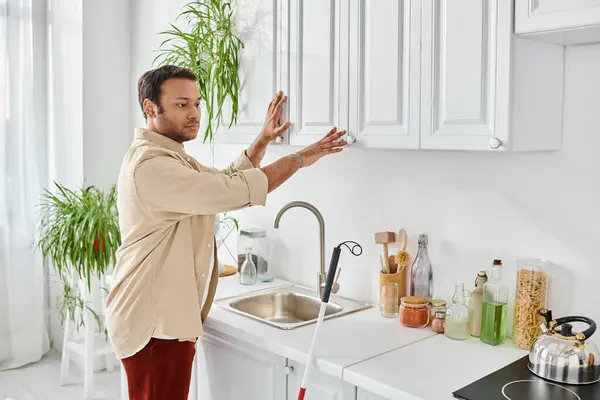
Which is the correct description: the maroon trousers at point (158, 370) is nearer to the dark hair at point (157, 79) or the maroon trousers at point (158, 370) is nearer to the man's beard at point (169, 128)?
the man's beard at point (169, 128)

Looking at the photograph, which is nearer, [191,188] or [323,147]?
[191,188]

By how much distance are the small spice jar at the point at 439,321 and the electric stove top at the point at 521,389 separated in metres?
0.39

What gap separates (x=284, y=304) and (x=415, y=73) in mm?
1268

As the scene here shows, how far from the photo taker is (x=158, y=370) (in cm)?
226

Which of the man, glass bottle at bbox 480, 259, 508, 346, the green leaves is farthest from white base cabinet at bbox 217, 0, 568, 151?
the green leaves

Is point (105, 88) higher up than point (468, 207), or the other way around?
point (105, 88)

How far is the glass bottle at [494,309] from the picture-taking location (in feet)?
6.95

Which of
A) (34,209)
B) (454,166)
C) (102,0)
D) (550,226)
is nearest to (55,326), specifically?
(34,209)

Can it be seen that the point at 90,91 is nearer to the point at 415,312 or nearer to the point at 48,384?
the point at 48,384

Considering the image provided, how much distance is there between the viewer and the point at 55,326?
4.29 m

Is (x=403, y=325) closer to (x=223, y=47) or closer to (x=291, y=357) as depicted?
(x=291, y=357)

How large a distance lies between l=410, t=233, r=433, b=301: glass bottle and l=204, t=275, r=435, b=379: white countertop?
15cm

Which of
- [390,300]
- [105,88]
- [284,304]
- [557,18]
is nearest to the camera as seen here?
[557,18]

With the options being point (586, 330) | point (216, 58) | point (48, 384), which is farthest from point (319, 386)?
point (48, 384)
